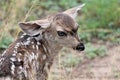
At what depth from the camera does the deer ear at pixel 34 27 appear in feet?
25.5

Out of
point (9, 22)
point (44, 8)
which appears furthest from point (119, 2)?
point (9, 22)

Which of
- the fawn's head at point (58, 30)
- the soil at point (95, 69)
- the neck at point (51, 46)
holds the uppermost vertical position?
the fawn's head at point (58, 30)

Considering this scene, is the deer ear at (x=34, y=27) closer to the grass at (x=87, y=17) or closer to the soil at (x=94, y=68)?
the soil at (x=94, y=68)

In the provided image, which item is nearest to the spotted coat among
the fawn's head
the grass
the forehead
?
the fawn's head

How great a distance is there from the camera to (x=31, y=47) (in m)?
7.71

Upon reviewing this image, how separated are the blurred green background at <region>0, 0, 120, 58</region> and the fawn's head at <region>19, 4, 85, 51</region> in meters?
2.55

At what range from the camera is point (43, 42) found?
7.97 metres

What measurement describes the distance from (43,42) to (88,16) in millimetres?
3997

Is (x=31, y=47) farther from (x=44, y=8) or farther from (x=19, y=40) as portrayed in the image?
(x=44, y=8)

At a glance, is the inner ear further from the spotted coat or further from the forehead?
the forehead

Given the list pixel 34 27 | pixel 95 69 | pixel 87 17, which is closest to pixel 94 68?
pixel 95 69

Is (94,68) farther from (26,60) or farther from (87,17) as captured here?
(26,60)

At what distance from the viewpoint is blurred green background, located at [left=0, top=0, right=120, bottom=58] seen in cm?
1079

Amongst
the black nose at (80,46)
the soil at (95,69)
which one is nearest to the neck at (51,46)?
the black nose at (80,46)
